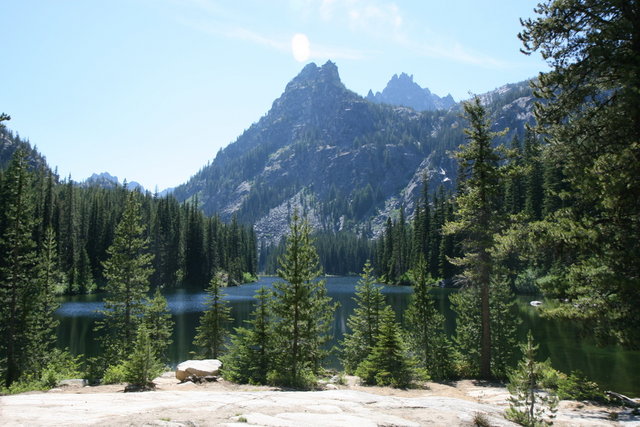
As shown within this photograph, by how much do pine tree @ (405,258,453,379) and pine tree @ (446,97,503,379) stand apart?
1944 mm

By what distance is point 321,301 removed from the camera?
18438mm

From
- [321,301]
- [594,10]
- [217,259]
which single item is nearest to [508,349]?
[321,301]

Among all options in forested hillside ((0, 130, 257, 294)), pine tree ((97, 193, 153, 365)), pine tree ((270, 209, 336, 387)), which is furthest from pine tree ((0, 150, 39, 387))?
forested hillside ((0, 130, 257, 294))

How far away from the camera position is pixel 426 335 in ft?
73.6

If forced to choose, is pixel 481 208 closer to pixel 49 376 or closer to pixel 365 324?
pixel 365 324

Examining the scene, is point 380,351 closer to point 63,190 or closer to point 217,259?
point 217,259

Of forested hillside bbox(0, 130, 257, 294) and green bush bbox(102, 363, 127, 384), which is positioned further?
forested hillside bbox(0, 130, 257, 294)

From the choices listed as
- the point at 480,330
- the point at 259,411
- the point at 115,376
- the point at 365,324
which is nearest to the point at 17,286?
the point at 115,376

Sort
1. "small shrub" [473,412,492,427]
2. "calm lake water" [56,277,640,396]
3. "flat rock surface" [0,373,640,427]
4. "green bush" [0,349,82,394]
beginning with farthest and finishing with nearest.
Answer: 1. "calm lake water" [56,277,640,396]
2. "green bush" [0,349,82,394]
3. "small shrub" [473,412,492,427]
4. "flat rock surface" [0,373,640,427]

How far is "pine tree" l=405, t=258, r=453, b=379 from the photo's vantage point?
69.8ft

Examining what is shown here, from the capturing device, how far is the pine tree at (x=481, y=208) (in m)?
20.0

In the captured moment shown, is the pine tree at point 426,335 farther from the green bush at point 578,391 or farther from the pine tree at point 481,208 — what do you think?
the green bush at point 578,391

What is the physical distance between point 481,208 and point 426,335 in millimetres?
7693

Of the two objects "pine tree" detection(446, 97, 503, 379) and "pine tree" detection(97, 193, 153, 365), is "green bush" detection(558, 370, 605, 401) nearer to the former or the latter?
"pine tree" detection(446, 97, 503, 379)
